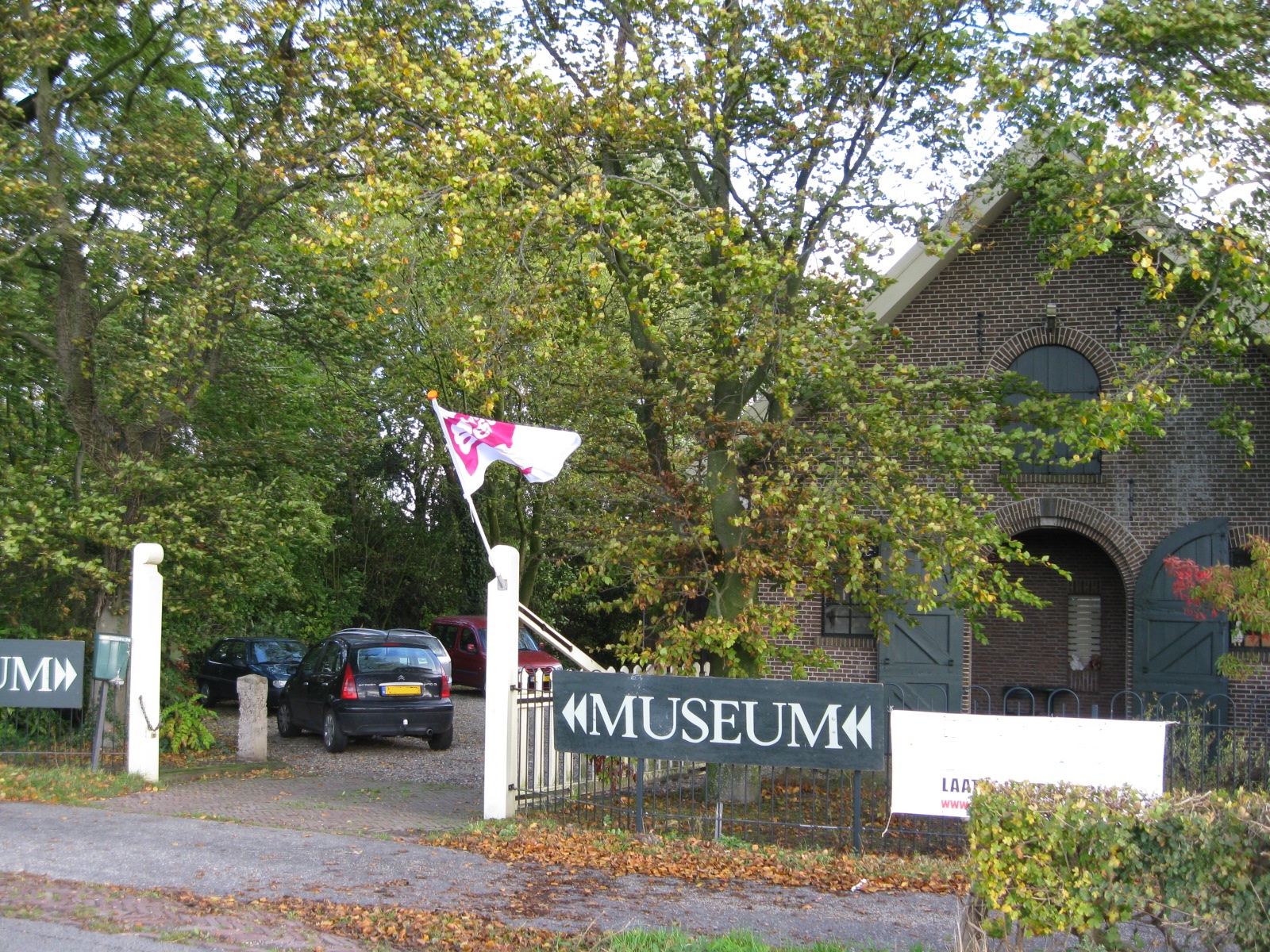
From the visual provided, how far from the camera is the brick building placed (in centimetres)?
1639

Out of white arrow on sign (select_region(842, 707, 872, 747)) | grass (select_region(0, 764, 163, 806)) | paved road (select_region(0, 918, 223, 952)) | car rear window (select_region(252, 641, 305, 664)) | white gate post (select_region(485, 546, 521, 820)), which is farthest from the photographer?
car rear window (select_region(252, 641, 305, 664))

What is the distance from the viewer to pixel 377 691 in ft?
52.1

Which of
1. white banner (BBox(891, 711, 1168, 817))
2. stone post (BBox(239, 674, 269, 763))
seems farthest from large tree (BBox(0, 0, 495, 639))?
white banner (BBox(891, 711, 1168, 817))

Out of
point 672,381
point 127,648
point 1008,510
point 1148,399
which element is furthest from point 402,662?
point 1148,399

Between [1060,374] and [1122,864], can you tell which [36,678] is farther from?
[1060,374]

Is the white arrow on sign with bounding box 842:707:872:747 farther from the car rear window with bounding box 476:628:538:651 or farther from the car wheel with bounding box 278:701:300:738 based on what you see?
the car rear window with bounding box 476:628:538:651

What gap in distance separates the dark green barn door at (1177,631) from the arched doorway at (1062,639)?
181 cm

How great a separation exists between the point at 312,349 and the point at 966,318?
972cm

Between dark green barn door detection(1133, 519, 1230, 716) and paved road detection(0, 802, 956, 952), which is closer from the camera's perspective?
paved road detection(0, 802, 956, 952)

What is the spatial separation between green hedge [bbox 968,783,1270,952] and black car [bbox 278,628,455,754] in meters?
11.5

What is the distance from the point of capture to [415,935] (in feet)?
22.0

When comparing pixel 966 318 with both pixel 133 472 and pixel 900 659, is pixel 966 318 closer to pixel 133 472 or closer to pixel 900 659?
pixel 900 659

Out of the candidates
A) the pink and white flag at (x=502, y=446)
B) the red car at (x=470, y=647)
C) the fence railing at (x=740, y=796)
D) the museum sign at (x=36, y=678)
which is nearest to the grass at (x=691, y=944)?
the fence railing at (x=740, y=796)

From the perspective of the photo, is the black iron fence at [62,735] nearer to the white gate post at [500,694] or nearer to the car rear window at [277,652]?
the white gate post at [500,694]
